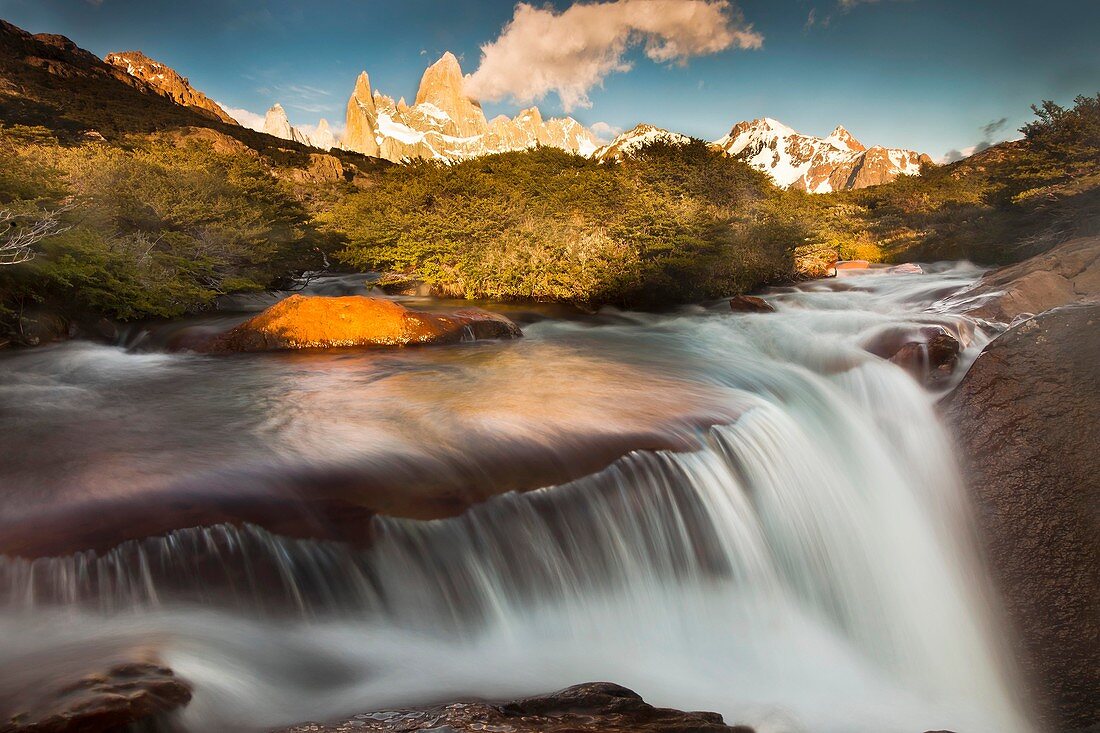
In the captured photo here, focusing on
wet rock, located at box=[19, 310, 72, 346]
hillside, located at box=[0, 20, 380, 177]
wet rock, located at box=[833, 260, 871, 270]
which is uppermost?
hillside, located at box=[0, 20, 380, 177]

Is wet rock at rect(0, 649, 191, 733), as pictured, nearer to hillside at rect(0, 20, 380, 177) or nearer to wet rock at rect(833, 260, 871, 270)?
wet rock at rect(833, 260, 871, 270)

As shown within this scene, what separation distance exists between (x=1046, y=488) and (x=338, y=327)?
1121 cm

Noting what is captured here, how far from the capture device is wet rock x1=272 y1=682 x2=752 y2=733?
2747mm

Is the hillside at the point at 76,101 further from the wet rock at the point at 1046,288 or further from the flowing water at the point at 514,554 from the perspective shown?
the wet rock at the point at 1046,288

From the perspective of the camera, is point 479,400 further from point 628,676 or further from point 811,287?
point 811,287

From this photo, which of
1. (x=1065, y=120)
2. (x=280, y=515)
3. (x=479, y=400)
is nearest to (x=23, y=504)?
(x=280, y=515)

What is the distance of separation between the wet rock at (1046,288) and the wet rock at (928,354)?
2914 millimetres

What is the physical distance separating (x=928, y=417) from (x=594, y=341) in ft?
23.9

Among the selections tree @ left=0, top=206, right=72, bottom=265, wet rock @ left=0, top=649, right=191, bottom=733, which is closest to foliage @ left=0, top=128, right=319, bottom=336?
tree @ left=0, top=206, right=72, bottom=265

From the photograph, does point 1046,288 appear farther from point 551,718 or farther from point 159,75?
point 159,75

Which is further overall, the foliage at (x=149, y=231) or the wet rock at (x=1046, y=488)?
the foliage at (x=149, y=231)

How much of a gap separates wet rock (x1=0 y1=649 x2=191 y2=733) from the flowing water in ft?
0.64

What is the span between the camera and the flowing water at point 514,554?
3805 millimetres

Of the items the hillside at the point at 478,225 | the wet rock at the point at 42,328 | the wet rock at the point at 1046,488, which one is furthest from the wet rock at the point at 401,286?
the wet rock at the point at 1046,488
